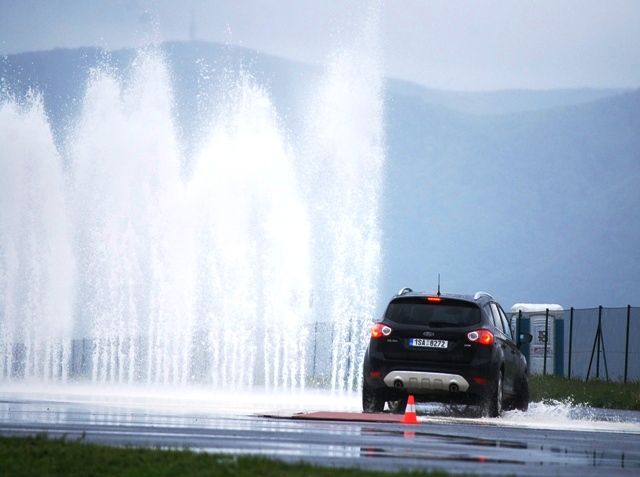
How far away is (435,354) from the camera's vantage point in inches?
847

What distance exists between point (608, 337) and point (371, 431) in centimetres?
2959

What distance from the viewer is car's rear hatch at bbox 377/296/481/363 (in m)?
21.5

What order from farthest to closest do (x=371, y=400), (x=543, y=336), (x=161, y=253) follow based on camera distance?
(x=161, y=253) → (x=543, y=336) → (x=371, y=400)

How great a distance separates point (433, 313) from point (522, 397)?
4.16 m

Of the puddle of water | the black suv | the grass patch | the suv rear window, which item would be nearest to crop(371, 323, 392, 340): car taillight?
the black suv

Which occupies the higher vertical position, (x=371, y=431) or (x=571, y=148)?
(x=571, y=148)

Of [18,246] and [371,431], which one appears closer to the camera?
[371,431]

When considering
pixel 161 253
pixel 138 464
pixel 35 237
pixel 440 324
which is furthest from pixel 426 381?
pixel 161 253

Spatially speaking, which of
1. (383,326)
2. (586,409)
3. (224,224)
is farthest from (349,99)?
(383,326)

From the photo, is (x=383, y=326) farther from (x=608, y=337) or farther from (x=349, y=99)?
(x=349, y=99)

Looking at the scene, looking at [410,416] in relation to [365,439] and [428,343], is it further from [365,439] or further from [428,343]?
[365,439]

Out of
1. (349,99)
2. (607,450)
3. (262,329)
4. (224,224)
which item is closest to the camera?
(607,450)

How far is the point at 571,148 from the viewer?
624 ft

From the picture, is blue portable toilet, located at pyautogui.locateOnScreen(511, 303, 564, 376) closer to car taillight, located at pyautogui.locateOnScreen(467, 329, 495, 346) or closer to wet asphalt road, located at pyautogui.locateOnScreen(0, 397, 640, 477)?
car taillight, located at pyautogui.locateOnScreen(467, 329, 495, 346)
